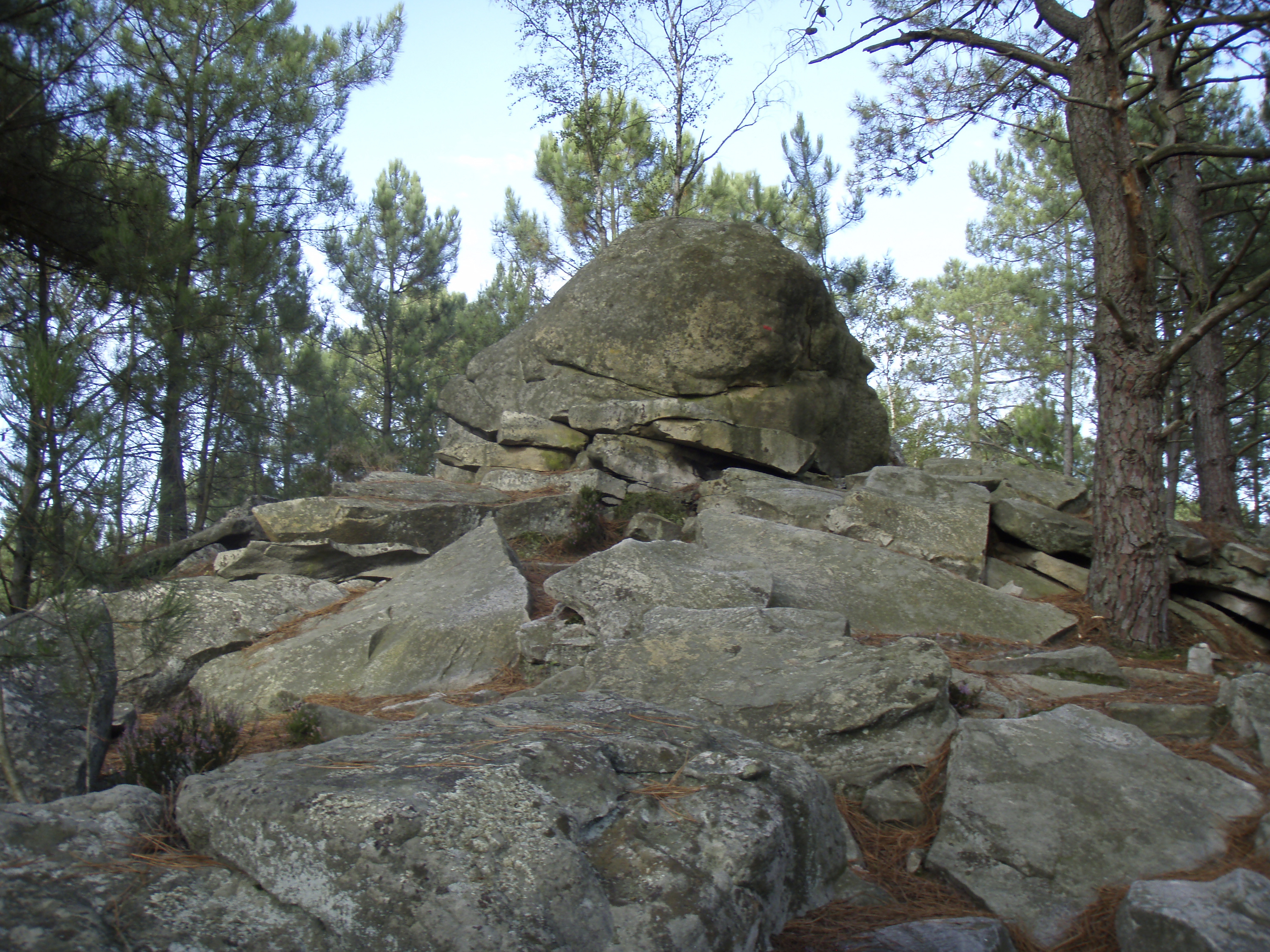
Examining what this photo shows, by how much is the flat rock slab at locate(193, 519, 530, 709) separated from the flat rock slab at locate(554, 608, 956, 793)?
1011 mm

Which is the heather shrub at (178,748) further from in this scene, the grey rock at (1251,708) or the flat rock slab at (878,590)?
the grey rock at (1251,708)

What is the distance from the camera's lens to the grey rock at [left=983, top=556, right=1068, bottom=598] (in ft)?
21.2

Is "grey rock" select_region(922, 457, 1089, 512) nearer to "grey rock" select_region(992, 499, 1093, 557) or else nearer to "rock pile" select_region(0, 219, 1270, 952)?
"rock pile" select_region(0, 219, 1270, 952)

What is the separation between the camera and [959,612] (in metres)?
5.39

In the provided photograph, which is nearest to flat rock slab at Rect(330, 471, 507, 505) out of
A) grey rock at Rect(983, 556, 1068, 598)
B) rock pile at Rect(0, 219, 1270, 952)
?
rock pile at Rect(0, 219, 1270, 952)

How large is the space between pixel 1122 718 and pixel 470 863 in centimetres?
316

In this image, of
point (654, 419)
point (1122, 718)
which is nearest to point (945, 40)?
point (654, 419)

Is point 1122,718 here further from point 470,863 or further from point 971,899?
point 470,863

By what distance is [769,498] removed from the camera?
7375 millimetres

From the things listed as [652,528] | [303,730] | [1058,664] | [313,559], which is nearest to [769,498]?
[652,528]

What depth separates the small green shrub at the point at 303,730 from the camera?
11.6 ft

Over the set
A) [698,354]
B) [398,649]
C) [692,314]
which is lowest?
[398,649]

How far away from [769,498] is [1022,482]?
286 cm

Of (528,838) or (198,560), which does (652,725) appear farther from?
(198,560)
